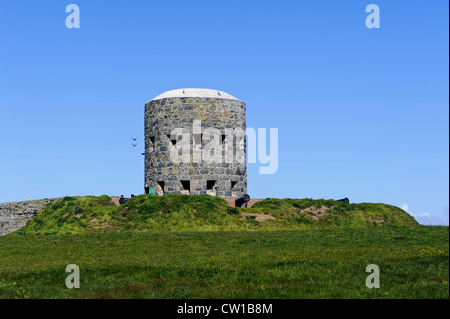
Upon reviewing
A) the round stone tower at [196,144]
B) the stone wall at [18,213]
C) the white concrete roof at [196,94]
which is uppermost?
the white concrete roof at [196,94]

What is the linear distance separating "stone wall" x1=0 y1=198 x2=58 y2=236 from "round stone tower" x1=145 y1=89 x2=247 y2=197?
26.2ft

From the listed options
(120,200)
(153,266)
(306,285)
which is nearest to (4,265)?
(153,266)

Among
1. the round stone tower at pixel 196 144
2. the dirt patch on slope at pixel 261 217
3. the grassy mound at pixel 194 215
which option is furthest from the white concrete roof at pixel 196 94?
the dirt patch on slope at pixel 261 217

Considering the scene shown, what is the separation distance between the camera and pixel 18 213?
42969mm

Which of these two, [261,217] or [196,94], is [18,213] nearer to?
[196,94]

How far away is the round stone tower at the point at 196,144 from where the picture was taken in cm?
4462

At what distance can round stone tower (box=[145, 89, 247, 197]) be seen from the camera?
4462cm

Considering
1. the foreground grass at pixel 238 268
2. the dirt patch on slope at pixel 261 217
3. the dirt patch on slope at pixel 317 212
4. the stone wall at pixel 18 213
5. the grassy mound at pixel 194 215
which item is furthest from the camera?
the stone wall at pixel 18 213

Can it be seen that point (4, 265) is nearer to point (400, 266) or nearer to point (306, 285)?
point (306, 285)

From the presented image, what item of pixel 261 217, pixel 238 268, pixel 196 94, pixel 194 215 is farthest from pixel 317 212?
pixel 238 268

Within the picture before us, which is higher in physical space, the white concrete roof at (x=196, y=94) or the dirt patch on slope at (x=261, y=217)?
the white concrete roof at (x=196, y=94)

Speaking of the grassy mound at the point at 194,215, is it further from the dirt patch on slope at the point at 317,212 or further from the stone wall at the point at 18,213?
the stone wall at the point at 18,213

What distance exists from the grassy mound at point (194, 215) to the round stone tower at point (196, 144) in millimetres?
3990
